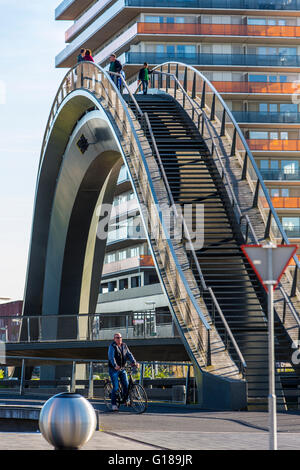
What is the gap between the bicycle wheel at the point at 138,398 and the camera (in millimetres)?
16953

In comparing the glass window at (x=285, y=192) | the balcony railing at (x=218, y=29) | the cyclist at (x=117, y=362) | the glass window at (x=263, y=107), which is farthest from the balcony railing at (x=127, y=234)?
the cyclist at (x=117, y=362)

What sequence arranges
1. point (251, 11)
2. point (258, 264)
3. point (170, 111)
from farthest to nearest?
point (251, 11), point (170, 111), point (258, 264)

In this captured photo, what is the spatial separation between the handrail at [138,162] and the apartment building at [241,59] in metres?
39.6

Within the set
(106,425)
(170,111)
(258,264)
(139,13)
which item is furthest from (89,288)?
(139,13)

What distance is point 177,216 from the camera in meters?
23.8

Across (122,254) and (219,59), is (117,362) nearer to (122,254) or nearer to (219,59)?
(122,254)

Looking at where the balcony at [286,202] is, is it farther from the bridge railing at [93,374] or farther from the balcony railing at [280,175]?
the bridge railing at [93,374]

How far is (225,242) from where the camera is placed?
24453 millimetres

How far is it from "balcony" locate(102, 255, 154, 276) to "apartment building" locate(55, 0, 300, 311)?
156 mm

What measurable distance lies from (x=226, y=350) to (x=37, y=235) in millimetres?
26579

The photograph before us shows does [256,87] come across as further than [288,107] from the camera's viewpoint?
No

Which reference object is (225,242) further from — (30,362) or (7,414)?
(30,362)

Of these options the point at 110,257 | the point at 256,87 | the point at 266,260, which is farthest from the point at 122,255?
the point at 266,260

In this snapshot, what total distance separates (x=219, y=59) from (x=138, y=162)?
5647cm
